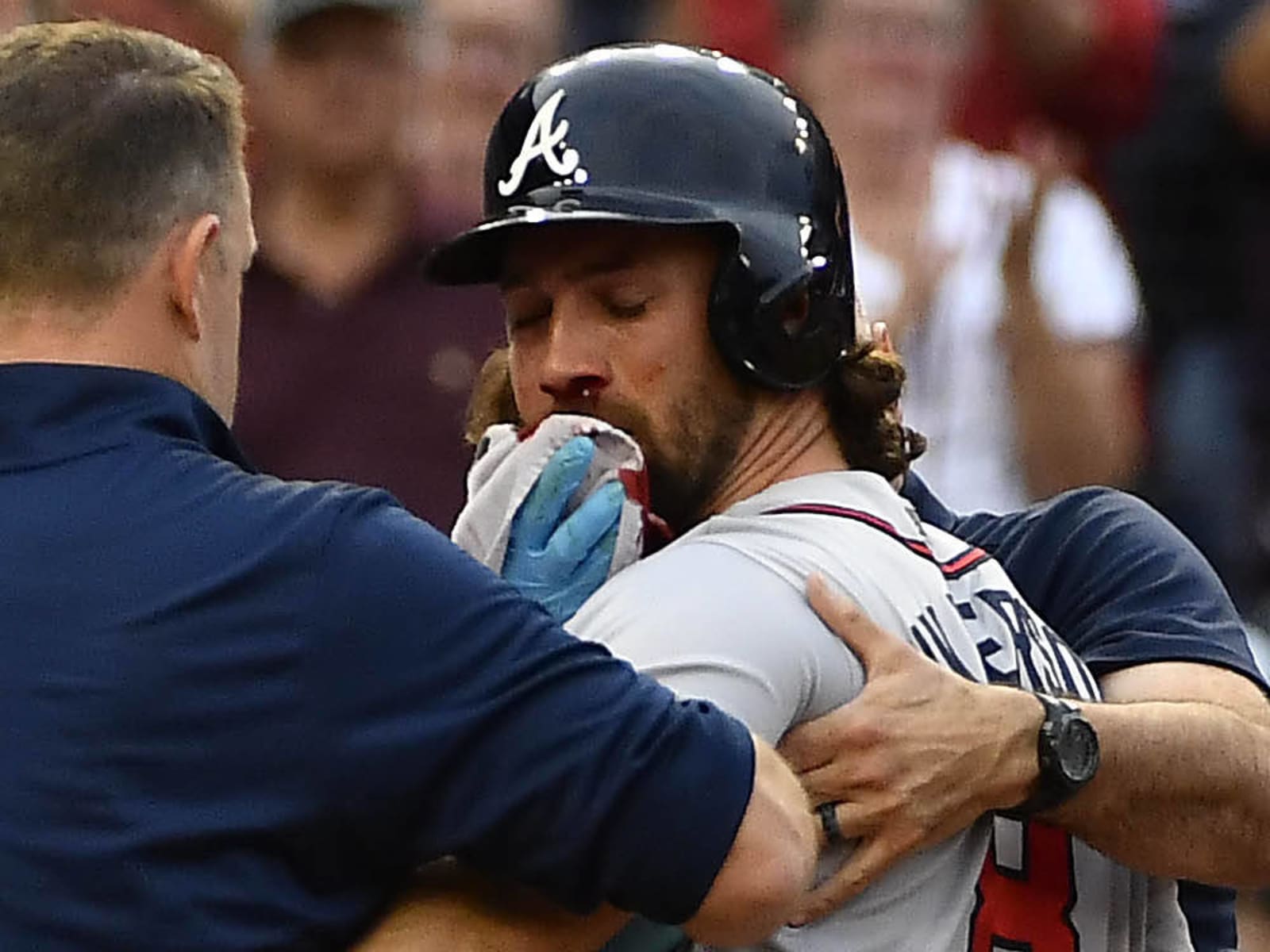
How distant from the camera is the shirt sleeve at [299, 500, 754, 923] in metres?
2.77

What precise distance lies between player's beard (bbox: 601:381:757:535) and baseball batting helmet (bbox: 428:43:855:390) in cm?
5

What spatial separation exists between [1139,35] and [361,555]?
14.6 ft

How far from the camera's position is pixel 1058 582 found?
380 cm

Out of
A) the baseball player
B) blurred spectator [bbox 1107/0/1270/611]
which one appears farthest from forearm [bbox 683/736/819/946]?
blurred spectator [bbox 1107/0/1270/611]

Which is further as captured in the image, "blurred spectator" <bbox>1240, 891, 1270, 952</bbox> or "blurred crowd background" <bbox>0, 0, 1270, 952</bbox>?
"blurred spectator" <bbox>1240, 891, 1270, 952</bbox>

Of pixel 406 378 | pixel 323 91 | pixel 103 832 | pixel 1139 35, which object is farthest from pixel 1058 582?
pixel 1139 35

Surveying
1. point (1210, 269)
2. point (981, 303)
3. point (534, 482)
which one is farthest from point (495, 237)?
point (1210, 269)

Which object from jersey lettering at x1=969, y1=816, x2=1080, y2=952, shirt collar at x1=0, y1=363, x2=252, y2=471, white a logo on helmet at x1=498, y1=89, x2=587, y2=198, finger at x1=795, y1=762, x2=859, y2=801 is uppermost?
white a logo on helmet at x1=498, y1=89, x2=587, y2=198

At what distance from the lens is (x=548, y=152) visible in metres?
3.40

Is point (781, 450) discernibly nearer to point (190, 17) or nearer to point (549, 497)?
point (549, 497)

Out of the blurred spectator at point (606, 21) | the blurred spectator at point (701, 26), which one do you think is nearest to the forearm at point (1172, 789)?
the blurred spectator at point (701, 26)

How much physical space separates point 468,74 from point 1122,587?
348 centimetres

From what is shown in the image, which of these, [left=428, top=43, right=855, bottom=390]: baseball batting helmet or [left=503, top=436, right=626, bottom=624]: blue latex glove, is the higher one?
[left=428, top=43, right=855, bottom=390]: baseball batting helmet

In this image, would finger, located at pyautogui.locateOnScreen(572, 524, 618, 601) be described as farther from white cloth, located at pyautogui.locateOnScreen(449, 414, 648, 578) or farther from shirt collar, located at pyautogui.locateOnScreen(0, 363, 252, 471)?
shirt collar, located at pyautogui.locateOnScreen(0, 363, 252, 471)
